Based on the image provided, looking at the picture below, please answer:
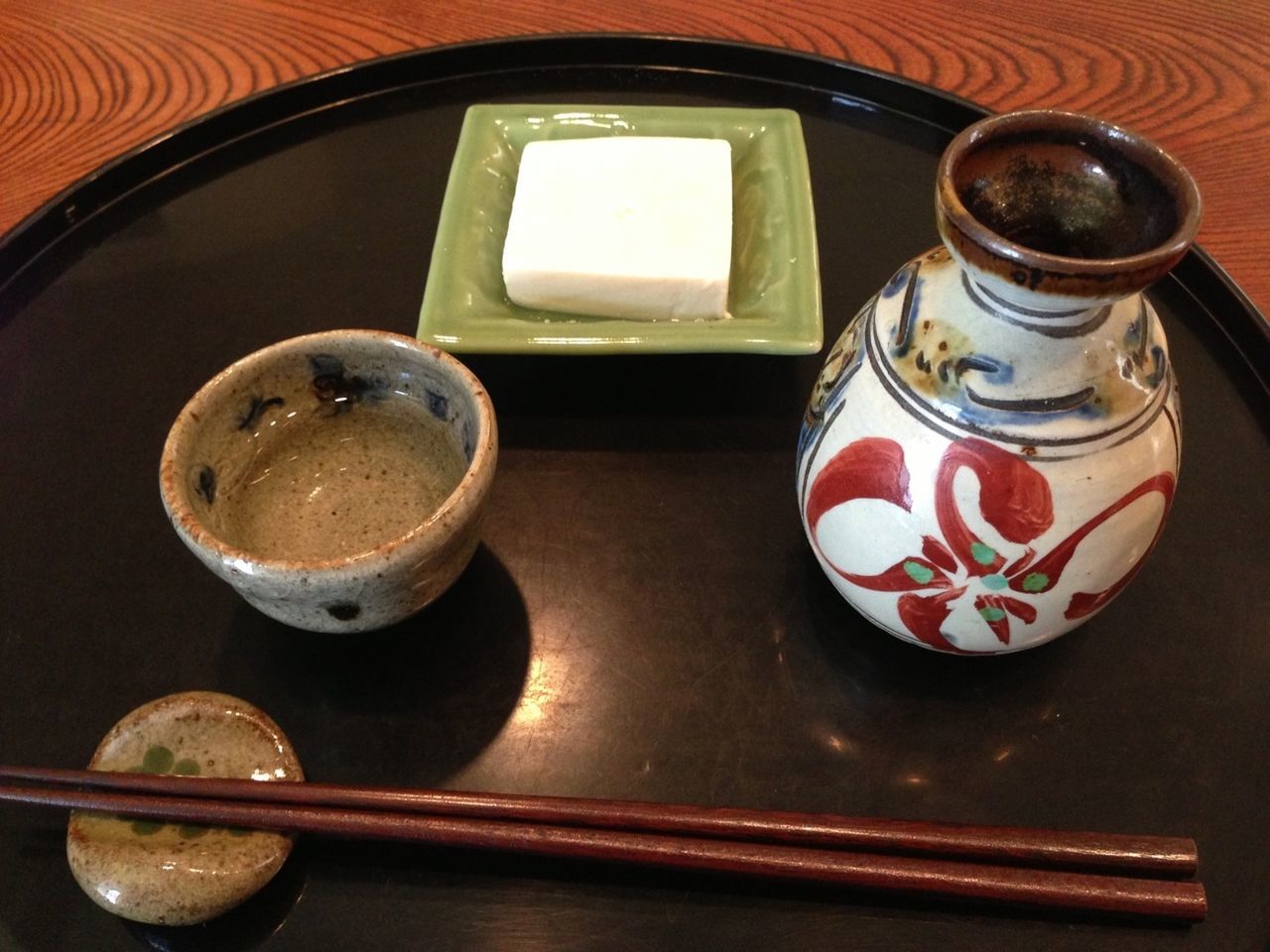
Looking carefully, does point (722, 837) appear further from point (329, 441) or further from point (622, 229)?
point (622, 229)

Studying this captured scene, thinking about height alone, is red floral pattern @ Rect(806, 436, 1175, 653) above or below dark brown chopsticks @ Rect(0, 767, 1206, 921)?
above

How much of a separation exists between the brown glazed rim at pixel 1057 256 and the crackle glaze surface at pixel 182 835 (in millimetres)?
626

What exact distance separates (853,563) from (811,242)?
1.52 ft

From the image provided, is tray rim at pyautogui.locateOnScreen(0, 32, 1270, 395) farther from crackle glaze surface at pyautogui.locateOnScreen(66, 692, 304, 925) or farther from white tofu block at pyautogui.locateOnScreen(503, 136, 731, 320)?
crackle glaze surface at pyautogui.locateOnScreen(66, 692, 304, 925)

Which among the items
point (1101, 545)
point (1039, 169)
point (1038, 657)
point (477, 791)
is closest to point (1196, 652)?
point (1038, 657)

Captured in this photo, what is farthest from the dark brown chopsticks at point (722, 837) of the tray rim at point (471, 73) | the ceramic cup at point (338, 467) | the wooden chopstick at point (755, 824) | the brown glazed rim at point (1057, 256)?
the tray rim at point (471, 73)

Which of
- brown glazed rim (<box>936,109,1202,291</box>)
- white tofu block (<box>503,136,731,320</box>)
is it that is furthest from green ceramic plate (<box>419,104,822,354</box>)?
brown glazed rim (<box>936,109,1202,291</box>)

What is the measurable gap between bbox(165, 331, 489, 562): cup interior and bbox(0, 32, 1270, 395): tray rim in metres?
0.50

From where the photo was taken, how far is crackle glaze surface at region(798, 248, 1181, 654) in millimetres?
602

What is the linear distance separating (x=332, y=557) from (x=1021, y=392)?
1.79 feet

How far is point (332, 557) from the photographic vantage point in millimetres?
765

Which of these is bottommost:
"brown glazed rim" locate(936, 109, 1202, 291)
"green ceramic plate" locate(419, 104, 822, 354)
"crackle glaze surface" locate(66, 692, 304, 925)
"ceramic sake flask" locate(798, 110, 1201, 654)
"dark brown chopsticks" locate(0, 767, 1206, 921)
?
"crackle glaze surface" locate(66, 692, 304, 925)

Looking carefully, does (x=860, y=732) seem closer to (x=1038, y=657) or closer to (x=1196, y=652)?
(x=1038, y=657)

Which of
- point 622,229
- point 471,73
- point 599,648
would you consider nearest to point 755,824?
point 599,648
